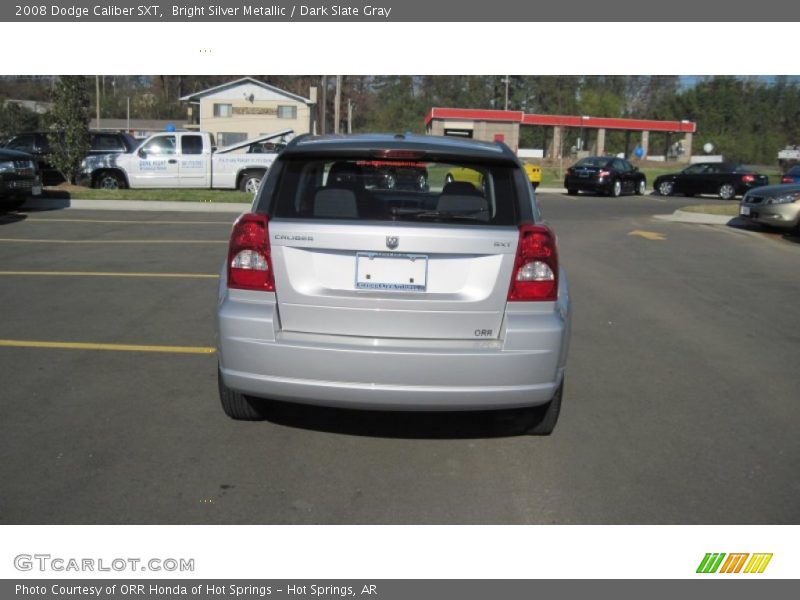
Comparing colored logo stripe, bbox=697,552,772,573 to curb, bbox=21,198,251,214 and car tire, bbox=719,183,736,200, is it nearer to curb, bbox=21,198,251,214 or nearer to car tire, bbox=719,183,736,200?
curb, bbox=21,198,251,214

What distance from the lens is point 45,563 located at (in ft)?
11.2

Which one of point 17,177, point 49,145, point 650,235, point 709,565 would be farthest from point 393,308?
point 49,145

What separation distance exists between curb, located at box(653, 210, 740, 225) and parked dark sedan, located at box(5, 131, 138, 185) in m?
15.0

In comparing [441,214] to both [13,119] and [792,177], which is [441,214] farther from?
[13,119]

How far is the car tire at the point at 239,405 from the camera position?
4.57 metres

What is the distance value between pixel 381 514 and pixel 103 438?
182 centimetres

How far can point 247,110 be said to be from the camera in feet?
162

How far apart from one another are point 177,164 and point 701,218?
14.0 m

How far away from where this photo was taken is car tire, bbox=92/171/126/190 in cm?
2188

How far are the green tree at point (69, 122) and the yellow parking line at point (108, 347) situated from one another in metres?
16.4

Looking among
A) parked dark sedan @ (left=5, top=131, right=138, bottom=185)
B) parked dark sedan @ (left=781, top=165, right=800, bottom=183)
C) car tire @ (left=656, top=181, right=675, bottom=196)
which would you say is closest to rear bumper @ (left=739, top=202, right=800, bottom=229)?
parked dark sedan @ (left=781, top=165, right=800, bottom=183)

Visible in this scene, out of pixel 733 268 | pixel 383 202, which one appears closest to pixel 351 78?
pixel 733 268

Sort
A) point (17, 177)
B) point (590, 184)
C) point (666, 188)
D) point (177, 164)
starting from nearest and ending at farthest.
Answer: point (17, 177) < point (177, 164) < point (590, 184) < point (666, 188)

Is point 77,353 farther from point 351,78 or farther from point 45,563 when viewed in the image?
point 351,78
